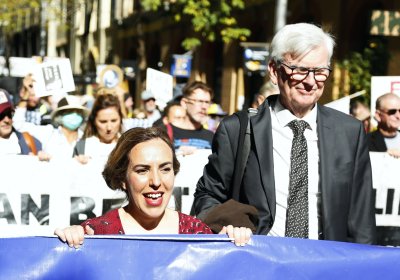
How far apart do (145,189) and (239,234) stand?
401mm

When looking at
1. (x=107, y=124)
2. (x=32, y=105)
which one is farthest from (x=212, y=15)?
(x=107, y=124)

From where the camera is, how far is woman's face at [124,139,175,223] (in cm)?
394

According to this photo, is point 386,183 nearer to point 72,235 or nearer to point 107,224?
point 107,224

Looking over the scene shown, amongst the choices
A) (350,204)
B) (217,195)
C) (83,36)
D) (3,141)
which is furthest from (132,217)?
(83,36)

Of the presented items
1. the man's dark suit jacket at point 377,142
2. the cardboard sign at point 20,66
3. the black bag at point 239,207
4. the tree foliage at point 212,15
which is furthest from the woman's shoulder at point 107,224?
the tree foliage at point 212,15

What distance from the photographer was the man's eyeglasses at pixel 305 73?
13.5 ft

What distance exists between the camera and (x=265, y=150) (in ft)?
13.8

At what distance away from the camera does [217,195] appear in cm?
435

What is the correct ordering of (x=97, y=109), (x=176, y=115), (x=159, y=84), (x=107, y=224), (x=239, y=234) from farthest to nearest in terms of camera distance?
(x=159, y=84)
(x=176, y=115)
(x=97, y=109)
(x=107, y=224)
(x=239, y=234)

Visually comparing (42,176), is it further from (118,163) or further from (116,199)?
(118,163)

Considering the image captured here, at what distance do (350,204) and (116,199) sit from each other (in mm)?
3615

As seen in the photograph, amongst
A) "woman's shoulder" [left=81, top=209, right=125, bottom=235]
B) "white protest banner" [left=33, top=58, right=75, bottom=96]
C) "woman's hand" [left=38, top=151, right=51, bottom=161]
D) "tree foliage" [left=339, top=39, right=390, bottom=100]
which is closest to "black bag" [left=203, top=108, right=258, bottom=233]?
"woman's shoulder" [left=81, top=209, right=125, bottom=235]

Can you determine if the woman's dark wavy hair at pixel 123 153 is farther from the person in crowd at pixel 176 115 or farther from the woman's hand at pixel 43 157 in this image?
the person in crowd at pixel 176 115

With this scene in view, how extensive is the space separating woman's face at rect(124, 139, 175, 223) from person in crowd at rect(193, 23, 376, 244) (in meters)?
0.25
